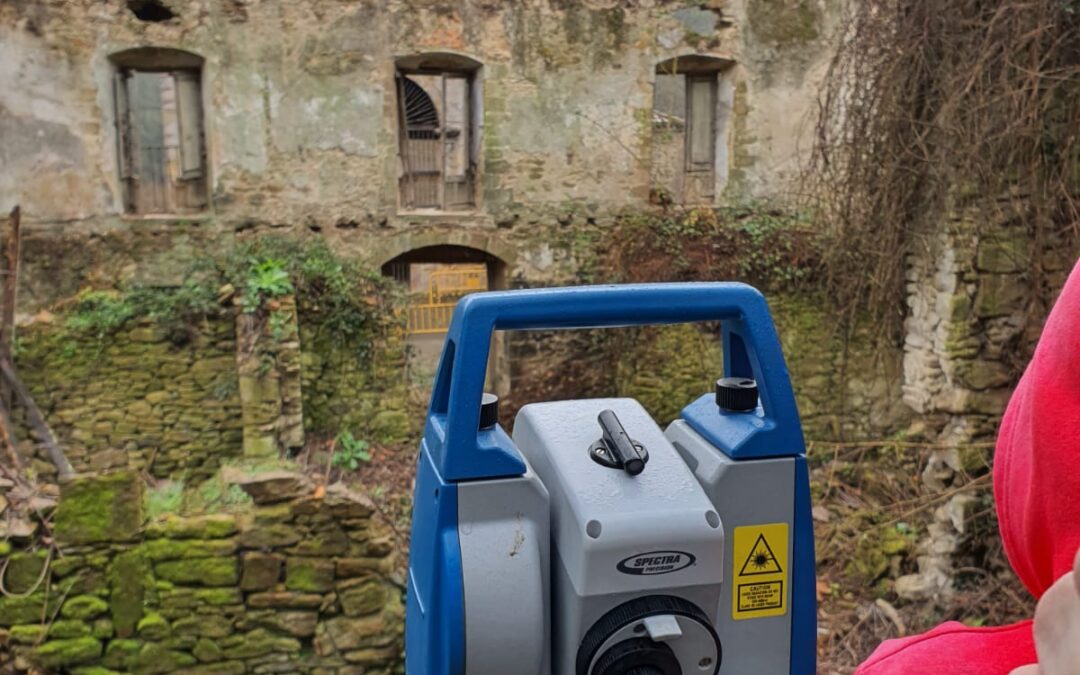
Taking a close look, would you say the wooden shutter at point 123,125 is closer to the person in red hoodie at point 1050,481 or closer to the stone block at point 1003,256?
the stone block at point 1003,256

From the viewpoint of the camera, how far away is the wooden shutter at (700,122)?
8172 mm

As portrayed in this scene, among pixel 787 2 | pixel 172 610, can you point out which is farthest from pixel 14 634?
pixel 787 2

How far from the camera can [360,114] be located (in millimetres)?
7348

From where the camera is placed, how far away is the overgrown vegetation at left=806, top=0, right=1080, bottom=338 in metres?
3.84

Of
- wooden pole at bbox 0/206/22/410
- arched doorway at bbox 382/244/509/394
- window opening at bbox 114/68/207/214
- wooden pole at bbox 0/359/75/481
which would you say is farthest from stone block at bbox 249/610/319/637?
window opening at bbox 114/68/207/214

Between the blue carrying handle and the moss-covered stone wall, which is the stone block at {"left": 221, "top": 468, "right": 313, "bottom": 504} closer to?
the blue carrying handle

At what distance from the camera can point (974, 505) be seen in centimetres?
424

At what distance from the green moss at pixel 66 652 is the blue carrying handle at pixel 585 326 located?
3014 millimetres

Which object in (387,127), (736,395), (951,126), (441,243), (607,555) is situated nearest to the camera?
(607,555)

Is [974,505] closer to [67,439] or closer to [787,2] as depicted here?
[787,2]

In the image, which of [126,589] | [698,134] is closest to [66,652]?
[126,589]

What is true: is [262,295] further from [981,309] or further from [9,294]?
[981,309]

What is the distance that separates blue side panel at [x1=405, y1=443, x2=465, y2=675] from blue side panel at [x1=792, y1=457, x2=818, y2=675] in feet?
1.73

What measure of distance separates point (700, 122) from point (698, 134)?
4.9 inches
